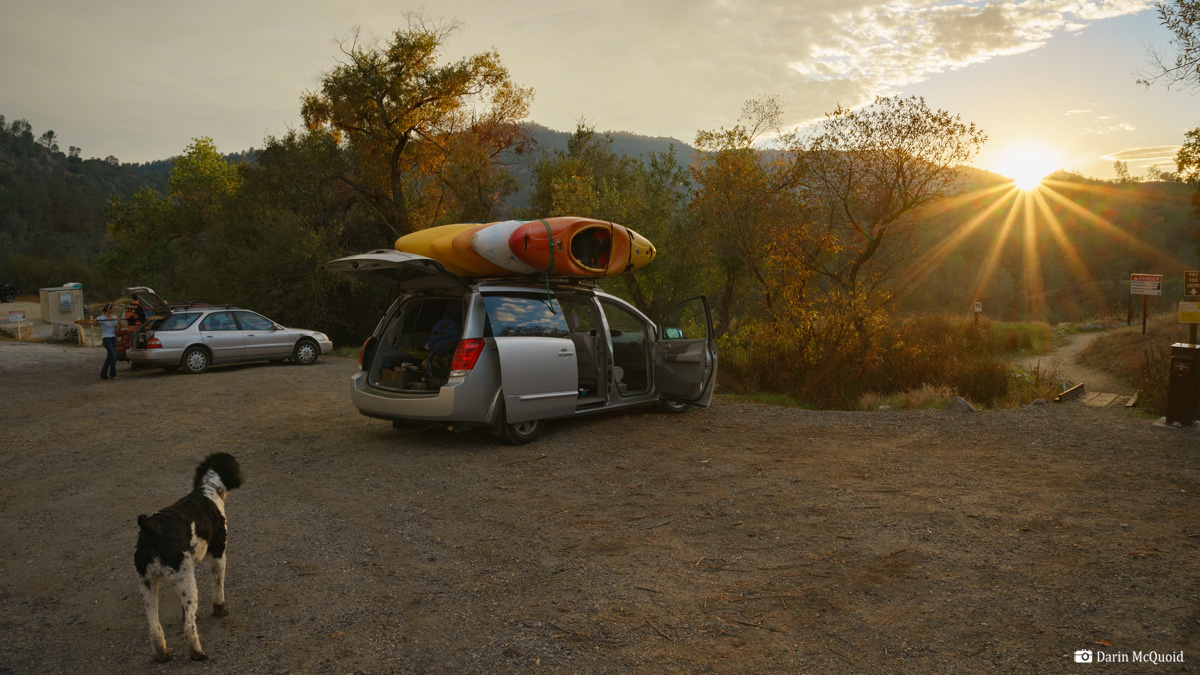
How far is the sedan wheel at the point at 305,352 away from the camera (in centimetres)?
1769

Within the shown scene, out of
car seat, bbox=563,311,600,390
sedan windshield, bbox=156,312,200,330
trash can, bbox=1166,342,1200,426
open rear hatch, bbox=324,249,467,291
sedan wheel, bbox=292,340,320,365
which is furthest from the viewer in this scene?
sedan wheel, bbox=292,340,320,365

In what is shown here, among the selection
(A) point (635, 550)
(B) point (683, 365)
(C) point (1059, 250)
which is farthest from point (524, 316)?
(C) point (1059, 250)

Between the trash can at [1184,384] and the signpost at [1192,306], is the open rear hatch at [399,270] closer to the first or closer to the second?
the trash can at [1184,384]

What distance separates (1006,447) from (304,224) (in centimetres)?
2415

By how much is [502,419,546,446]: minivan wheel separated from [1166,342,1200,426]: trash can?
753 cm

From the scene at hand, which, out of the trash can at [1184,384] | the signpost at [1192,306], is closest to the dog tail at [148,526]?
the trash can at [1184,384]

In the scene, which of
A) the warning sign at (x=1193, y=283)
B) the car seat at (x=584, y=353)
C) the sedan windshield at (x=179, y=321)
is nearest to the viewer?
the car seat at (x=584, y=353)

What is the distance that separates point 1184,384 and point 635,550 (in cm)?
758

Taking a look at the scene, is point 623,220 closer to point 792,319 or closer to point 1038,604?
point 792,319

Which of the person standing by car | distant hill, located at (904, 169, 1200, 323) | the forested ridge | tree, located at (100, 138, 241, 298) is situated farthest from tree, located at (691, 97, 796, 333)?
tree, located at (100, 138, 241, 298)

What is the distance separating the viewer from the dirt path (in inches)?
628

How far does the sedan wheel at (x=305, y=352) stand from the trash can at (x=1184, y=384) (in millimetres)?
17199

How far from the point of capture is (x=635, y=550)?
15.6 ft

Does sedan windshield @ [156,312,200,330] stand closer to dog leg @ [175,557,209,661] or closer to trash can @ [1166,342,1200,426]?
dog leg @ [175,557,209,661]
